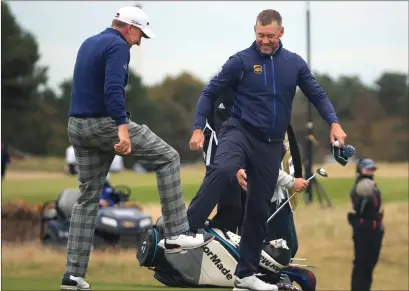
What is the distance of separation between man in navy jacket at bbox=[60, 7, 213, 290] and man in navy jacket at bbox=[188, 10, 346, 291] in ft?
0.65

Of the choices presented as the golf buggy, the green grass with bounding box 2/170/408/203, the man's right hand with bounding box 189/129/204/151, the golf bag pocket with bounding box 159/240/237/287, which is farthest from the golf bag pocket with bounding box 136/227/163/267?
the green grass with bounding box 2/170/408/203

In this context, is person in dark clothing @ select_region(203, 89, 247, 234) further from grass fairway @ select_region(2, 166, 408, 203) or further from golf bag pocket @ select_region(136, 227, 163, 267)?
grass fairway @ select_region(2, 166, 408, 203)

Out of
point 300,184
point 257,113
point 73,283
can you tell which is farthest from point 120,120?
point 300,184

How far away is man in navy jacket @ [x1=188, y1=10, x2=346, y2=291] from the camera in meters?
7.59

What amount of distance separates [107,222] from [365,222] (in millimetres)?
6015

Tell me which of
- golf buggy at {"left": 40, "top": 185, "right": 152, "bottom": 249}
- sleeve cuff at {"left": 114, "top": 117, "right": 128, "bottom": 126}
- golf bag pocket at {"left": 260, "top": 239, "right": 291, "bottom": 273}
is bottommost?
golf buggy at {"left": 40, "top": 185, "right": 152, "bottom": 249}

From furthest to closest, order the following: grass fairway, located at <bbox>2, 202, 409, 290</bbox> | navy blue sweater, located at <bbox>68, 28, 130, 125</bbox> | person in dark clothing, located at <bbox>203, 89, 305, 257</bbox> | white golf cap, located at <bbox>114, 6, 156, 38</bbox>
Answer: grass fairway, located at <bbox>2, 202, 409, 290</bbox> → person in dark clothing, located at <bbox>203, 89, 305, 257</bbox> → white golf cap, located at <bbox>114, 6, 156, 38</bbox> → navy blue sweater, located at <bbox>68, 28, 130, 125</bbox>

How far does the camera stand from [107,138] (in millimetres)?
7582

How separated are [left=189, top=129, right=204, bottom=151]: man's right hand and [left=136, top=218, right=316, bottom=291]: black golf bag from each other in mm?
992

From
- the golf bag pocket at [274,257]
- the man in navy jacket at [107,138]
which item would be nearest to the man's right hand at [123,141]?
the man in navy jacket at [107,138]

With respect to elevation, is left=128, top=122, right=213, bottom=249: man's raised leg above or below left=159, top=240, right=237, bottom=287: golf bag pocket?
above

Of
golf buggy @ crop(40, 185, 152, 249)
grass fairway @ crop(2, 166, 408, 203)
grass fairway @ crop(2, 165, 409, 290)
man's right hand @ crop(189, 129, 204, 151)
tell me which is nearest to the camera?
man's right hand @ crop(189, 129, 204, 151)

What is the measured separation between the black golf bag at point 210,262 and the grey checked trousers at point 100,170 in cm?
47

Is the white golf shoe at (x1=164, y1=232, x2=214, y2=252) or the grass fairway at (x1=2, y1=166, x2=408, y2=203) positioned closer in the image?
the white golf shoe at (x1=164, y1=232, x2=214, y2=252)
